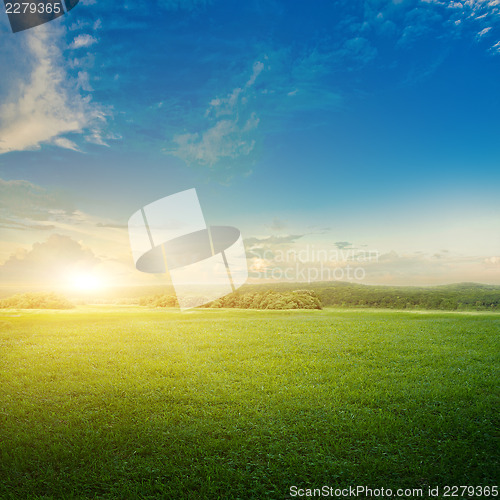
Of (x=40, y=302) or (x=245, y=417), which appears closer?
(x=245, y=417)

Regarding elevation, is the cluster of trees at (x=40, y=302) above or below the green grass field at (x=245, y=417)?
above

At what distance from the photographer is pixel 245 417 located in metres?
8.31

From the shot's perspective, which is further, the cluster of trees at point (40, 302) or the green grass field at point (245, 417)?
the cluster of trees at point (40, 302)

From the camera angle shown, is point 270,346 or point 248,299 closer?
point 270,346

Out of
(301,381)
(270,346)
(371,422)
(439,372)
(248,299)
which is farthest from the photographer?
(248,299)

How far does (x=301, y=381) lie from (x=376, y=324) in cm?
1182

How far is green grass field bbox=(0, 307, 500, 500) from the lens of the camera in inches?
247

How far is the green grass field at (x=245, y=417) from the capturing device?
627 cm

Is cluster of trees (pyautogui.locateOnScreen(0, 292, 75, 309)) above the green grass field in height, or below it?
above

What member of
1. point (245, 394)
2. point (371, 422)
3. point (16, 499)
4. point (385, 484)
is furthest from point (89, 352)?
point (385, 484)

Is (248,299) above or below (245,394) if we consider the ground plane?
above

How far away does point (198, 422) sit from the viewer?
822 cm

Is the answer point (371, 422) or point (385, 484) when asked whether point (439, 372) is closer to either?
point (371, 422)

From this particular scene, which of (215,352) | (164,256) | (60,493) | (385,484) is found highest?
(164,256)
